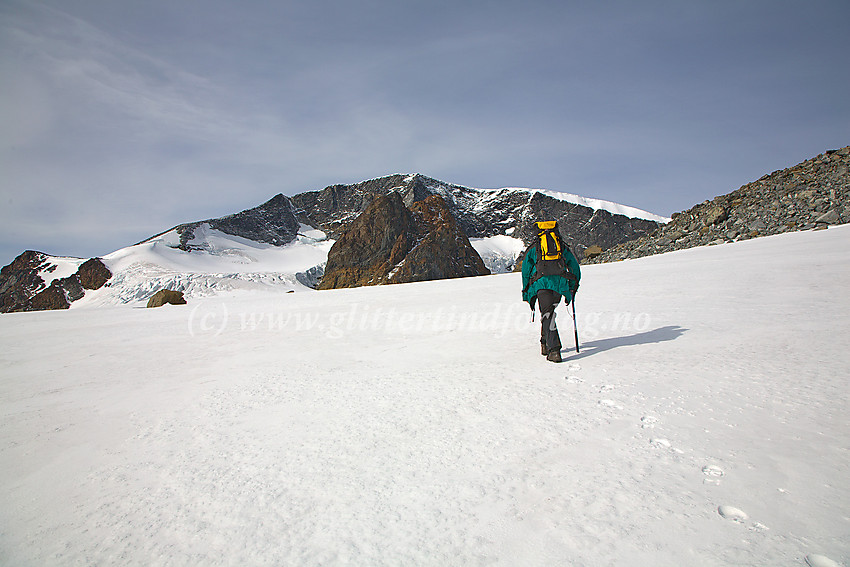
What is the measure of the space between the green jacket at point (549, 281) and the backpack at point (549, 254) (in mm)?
55

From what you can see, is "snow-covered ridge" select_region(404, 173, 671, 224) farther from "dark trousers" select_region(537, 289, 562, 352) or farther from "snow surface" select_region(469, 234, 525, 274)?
"dark trousers" select_region(537, 289, 562, 352)

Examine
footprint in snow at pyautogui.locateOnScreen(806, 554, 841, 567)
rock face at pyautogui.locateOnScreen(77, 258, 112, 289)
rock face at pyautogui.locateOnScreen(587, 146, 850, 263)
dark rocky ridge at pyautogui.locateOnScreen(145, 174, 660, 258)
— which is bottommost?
footprint in snow at pyautogui.locateOnScreen(806, 554, 841, 567)

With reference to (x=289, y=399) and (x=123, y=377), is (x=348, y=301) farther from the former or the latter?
(x=289, y=399)

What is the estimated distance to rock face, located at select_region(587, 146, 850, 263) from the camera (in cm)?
1816

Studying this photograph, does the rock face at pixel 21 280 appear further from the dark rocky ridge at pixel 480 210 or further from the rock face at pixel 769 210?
the rock face at pixel 769 210

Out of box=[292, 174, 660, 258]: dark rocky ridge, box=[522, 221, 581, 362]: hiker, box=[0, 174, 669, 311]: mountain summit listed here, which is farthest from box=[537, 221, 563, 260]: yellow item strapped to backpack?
box=[292, 174, 660, 258]: dark rocky ridge

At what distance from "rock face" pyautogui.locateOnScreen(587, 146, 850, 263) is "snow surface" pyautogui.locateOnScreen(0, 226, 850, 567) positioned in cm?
1600

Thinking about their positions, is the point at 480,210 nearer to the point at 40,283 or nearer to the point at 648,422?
the point at 40,283

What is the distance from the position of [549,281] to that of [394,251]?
345 feet

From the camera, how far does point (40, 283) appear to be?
98.2m

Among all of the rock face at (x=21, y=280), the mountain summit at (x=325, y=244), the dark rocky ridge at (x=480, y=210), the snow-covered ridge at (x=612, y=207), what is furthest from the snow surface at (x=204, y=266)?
the snow-covered ridge at (x=612, y=207)

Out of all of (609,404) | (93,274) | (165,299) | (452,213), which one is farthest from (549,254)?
(452,213)

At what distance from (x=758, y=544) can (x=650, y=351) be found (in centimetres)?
361

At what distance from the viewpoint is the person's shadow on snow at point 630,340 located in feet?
18.2
